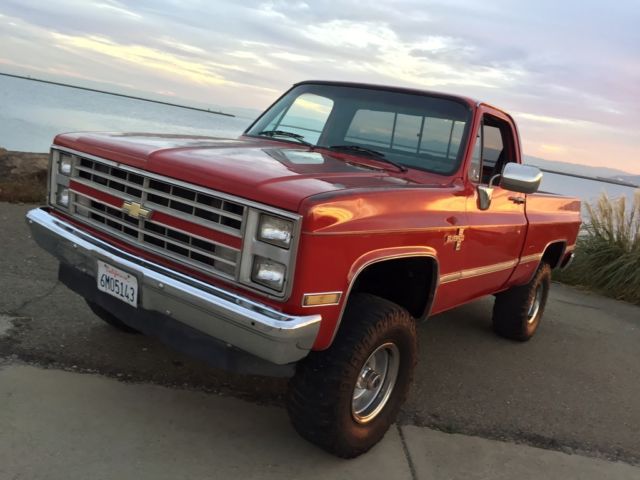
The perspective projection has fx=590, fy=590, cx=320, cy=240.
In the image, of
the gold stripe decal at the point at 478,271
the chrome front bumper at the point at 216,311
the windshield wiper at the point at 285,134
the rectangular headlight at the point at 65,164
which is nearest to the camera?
the chrome front bumper at the point at 216,311

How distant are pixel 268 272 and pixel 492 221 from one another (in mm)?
Result: 2075

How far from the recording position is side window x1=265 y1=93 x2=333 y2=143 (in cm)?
423

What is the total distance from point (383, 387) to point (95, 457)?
150 cm

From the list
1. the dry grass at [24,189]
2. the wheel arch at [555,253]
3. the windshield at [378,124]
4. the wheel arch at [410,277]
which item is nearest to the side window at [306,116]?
the windshield at [378,124]

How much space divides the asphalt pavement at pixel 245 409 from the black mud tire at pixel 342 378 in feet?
0.63

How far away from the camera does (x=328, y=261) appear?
2566 mm

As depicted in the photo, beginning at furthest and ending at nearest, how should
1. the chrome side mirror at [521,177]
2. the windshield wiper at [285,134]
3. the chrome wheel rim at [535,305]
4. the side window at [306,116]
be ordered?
1. the chrome wheel rim at [535,305]
2. the side window at [306,116]
3. the windshield wiper at [285,134]
4. the chrome side mirror at [521,177]

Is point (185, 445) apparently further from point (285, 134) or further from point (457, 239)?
point (285, 134)

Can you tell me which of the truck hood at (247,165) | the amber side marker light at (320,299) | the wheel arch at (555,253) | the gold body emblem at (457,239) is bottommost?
the wheel arch at (555,253)

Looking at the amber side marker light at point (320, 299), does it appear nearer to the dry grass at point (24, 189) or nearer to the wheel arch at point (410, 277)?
the wheel arch at point (410, 277)

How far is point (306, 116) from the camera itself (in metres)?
4.37

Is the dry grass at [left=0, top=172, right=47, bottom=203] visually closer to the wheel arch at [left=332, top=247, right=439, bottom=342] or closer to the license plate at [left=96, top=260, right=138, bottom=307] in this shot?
the license plate at [left=96, top=260, right=138, bottom=307]

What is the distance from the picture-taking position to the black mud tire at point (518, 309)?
5.32 m

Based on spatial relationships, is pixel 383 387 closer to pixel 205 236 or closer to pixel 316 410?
pixel 316 410
